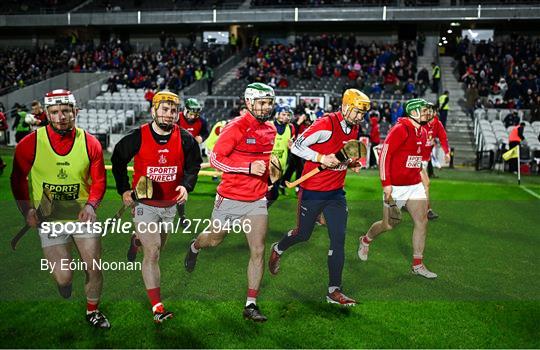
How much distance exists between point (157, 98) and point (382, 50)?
88.0 feet

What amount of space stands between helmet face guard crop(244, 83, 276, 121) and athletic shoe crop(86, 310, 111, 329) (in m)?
2.48

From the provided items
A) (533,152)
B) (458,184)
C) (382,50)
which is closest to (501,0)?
(382,50)

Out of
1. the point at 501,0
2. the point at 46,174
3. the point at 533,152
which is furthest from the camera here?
the point at 501,0

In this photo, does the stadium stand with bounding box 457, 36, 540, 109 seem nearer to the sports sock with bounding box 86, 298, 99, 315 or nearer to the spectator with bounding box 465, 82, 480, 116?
the spectator with bounding box 465, 82, 480, 116

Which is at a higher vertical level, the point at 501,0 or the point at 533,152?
the point at 501,0

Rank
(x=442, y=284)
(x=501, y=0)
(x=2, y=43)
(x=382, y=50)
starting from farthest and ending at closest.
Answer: (x=2, y=43), (x=501, y=0), (x=382, y=50), (x=442, y=284)

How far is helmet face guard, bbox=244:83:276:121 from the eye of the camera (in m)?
5.82

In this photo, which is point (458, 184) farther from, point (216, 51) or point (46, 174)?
point (216, 51)

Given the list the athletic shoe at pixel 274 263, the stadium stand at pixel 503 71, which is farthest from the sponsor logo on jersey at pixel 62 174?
Answer: the stadium stand at pixel 503 71

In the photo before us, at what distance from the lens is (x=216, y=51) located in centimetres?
3225

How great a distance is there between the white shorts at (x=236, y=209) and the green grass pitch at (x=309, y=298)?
0.91 meters

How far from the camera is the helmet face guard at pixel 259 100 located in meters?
5.82

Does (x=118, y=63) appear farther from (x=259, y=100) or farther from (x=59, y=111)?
(x=59, y=111)

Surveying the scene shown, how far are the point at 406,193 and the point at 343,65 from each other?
2262cm
